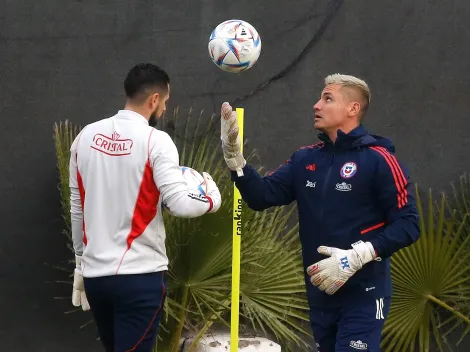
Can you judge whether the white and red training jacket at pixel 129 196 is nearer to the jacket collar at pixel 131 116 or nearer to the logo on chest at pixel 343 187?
the jacket collar at pixel 131 116

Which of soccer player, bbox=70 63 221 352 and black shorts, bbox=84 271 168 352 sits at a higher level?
soccer player, bbox=70 63 221 352

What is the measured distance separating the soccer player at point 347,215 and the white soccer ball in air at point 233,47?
601mm

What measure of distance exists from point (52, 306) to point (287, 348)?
5.92 ft

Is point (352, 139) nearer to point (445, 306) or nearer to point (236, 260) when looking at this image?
point (236, 260)

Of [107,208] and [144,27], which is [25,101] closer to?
[144,27]

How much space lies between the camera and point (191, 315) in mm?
6258

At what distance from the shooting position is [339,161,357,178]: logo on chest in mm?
4406

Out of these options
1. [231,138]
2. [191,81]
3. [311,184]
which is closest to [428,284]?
[191,81]

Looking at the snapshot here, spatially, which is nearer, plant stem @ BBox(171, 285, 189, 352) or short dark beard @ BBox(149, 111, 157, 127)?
short dark beard @ BBox(149, 111, 157, 127)

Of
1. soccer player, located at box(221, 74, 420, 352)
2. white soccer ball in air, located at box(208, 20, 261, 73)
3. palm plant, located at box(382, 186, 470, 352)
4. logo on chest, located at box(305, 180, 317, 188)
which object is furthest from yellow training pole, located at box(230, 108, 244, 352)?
palm plant, located at box(382, 186, 470, 352)

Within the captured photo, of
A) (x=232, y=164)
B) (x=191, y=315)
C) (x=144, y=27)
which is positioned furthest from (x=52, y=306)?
(x=232, y=164)

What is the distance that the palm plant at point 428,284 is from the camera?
6.58 metres

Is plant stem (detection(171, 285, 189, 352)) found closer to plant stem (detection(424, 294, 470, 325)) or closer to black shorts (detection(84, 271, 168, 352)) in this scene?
black shorts (detection(84, 271, 168, 352))

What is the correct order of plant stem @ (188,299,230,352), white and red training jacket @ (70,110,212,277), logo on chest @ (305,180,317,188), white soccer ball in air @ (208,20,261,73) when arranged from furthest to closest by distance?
plant stem @ (188,299,230,352)
white soccer ball in air @ (208,20,261,73)
logo on chest @ (305,180,317,188)
white and red training jacket @ (70,110,212,277)
